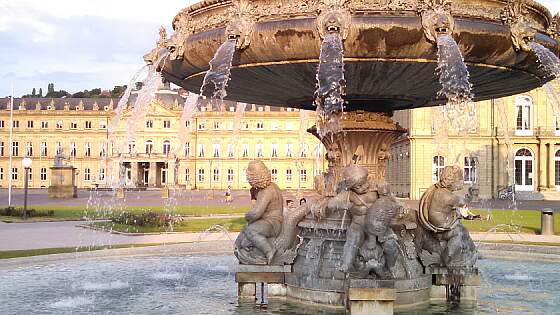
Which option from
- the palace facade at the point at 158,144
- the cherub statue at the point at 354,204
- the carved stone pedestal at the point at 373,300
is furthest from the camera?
the palace facade at the point at 158,144

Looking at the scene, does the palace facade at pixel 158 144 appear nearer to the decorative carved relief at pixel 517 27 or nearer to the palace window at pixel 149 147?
the palace window at pixel 149 147

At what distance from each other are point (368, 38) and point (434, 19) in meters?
0.59

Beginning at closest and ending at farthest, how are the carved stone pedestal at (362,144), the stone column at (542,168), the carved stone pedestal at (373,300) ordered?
the carved stone pedestal at (373,300)
the carved stone pedestal at (362,144)
the stone column at (542,168)

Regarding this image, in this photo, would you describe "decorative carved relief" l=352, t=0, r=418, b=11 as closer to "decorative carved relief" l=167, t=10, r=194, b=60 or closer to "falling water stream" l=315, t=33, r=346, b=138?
"falling water stream" l=315, t=33, r=346, b=138

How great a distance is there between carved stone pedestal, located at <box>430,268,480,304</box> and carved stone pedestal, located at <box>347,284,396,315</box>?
1433 mm

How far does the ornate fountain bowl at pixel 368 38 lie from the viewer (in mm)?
5316

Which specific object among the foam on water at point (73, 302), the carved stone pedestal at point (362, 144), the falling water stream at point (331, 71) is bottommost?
the foam on water at point (73, 302)

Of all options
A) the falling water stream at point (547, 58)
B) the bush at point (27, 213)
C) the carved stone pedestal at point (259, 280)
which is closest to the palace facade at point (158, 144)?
the bush at point (27, 213)

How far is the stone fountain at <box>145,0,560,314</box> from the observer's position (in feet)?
17.7

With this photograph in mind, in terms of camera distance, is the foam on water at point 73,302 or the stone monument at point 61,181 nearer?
the foam on water at point 73,302

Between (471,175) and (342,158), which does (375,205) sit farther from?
(471,175)

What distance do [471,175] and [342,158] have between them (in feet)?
158

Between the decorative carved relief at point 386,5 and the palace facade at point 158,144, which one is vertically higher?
the palace facade at point 158,144

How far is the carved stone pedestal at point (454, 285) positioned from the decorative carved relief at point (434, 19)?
2907 mm
